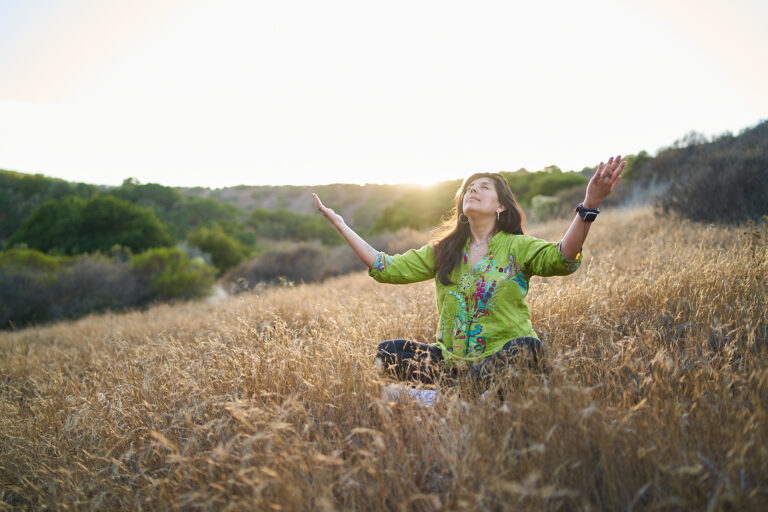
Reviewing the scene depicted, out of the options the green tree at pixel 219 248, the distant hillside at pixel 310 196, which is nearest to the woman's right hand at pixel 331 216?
the green tree at pixel 219 248

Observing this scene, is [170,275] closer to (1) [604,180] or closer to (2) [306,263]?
(2) [306,263]

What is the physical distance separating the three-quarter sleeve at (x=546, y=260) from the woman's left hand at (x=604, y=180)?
30cm

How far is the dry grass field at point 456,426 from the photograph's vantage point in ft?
4.67

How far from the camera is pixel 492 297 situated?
2490 mm

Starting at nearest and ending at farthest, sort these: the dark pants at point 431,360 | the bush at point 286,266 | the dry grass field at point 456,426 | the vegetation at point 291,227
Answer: the dry grass field at point 456,426 → the dark pants at point 431,360 → the bush at point 286,266 → the vegetation at point 291,227

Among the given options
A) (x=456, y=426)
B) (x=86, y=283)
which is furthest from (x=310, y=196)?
(x=456, y=426)

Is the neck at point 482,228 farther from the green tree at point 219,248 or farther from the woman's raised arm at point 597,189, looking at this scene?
the green tree at point 219,248

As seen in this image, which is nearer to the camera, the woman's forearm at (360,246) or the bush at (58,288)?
the woman's forearm at (360,246)

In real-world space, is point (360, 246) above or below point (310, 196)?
below

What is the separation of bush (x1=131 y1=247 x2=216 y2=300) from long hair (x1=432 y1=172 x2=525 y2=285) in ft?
43.2

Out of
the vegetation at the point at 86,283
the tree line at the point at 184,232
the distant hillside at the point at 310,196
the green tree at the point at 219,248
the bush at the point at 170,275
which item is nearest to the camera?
the tree line at the point at 184,232

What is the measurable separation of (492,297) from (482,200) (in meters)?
0.66

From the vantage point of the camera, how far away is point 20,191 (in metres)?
26.2

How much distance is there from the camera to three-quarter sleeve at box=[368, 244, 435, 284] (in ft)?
9.20
